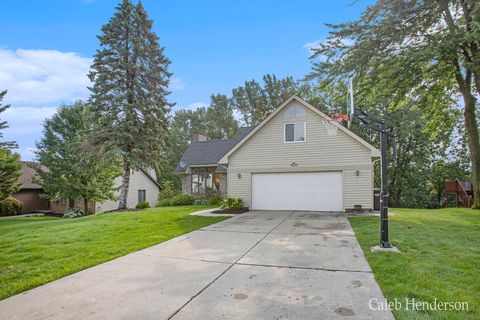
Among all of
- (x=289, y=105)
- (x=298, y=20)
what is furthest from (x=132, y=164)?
(x=298, y=20)

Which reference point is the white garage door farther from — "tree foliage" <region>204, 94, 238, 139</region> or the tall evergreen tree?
"tree foliage" <region>204, 94, 238, 139</region>

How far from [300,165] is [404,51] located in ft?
21.5

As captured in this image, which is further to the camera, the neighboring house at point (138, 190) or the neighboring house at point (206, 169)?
the neighboring house at point (138, 190)

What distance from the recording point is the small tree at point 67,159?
17.7 m

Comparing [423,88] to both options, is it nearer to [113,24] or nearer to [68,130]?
[113,24]

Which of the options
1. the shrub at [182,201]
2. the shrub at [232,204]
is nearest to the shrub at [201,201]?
the shrub at [182,201]

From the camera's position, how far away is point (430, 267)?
4.54m

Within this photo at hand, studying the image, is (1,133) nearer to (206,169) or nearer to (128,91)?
(128,91)

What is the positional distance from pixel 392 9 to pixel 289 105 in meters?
5.79

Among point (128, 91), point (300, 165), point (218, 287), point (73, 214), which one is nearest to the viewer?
point (218, 287)

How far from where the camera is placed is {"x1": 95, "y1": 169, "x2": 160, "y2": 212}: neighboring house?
943 inches

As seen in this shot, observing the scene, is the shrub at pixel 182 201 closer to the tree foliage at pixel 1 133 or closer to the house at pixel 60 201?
the house at pixel 60 201

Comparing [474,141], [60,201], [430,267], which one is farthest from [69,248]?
[60,201]

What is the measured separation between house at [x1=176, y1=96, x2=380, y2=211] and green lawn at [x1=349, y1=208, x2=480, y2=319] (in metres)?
5.24
